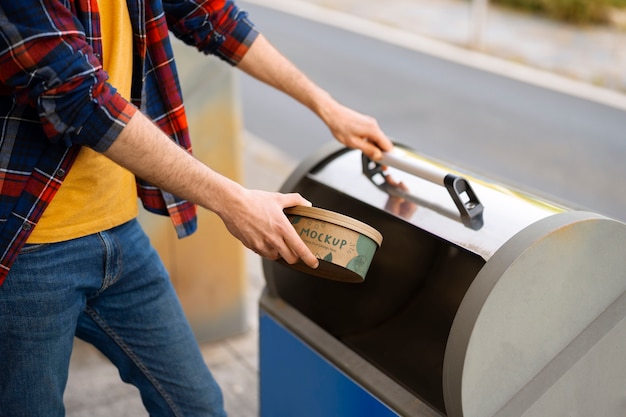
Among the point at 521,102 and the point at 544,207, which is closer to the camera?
the point at 544,207

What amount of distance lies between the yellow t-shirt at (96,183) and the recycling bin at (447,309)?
52 cm

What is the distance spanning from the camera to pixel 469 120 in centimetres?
649

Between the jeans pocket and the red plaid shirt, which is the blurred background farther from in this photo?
the jeans pocket

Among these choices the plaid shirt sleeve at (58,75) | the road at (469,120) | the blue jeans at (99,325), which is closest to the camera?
the plaid shirt sleeve at (58,75)

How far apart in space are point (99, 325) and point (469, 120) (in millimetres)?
5196

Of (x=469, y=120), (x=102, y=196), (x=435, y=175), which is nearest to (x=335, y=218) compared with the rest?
(x=435, y=175)

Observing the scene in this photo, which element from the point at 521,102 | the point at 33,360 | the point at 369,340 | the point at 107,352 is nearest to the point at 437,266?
the point at 369,340

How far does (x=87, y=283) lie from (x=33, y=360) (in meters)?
0.17

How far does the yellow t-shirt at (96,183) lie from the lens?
1502mm

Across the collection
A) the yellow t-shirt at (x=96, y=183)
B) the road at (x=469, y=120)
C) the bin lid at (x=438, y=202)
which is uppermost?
the road at (x=469, y=120)

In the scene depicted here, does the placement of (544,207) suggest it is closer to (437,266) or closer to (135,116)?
(437,266)

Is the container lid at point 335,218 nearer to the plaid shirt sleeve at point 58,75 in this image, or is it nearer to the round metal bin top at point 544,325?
the round metal bin top at point 544,325

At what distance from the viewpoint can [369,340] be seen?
1938 millimetres

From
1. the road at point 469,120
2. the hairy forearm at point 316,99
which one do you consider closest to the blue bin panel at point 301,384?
the hairy forearm at point 316,99
